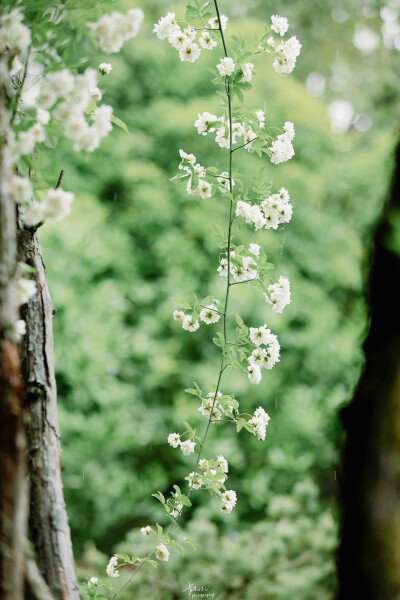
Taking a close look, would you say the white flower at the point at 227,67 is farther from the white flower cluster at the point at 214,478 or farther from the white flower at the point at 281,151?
the white flower cluster at the point at 214,478

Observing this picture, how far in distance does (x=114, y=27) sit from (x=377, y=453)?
40.8 inches

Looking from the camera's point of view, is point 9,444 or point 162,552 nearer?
point 9,444

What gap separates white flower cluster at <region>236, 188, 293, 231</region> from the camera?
1317 mm

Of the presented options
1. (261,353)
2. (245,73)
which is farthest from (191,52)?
(261,353)

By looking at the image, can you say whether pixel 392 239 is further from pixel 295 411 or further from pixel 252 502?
pixel 252 502

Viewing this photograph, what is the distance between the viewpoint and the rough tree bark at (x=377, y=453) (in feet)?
4.04

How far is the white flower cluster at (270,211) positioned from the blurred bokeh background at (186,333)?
208 centimetres

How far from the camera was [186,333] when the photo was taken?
12.5 ft

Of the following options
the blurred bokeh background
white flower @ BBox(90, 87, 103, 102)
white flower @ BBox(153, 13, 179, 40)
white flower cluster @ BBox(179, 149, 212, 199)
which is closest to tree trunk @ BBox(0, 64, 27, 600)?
white flower @ BBox(90, 87, 103, 102)

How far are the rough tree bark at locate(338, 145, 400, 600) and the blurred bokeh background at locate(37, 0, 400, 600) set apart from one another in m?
2.03

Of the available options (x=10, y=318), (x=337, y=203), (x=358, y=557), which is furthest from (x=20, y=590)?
(x=337, y=203)

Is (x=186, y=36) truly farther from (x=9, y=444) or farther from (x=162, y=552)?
(x=162, y=552)

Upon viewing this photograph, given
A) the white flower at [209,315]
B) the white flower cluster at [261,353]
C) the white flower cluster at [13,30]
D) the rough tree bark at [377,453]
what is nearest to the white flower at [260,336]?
the white flower cluster at [261,353]

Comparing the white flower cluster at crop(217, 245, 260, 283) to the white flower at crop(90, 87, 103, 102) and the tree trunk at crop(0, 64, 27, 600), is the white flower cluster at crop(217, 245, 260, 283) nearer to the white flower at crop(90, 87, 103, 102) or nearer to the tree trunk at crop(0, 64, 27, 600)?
the white flower at crop(90, 87, 103, 102)
